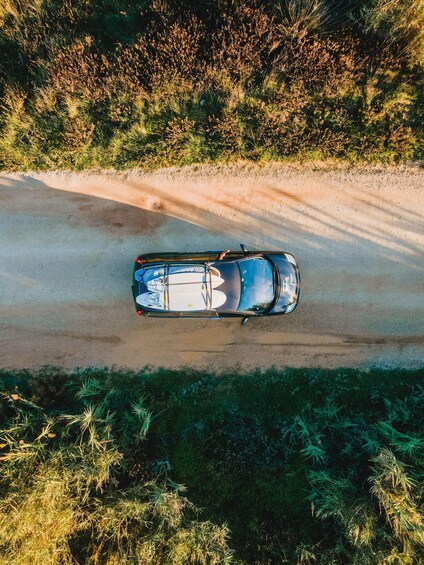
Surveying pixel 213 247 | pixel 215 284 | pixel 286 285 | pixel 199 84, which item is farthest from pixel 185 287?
pixel 199 84

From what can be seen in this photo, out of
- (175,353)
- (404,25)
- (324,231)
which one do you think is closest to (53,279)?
(175,353)

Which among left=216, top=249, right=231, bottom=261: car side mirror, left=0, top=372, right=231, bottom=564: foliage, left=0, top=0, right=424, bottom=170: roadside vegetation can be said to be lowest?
left=0, top=372, right=231, bottom=564: foliage

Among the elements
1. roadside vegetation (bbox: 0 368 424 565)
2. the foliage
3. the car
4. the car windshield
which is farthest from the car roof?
the foliage

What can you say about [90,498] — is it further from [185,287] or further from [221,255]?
[221,255]

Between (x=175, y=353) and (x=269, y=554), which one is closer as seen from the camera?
(x=269, y=554)

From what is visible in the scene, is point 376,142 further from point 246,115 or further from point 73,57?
point 73,57

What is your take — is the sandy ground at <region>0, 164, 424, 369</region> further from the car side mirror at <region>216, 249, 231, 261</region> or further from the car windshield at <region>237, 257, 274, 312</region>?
the car windshield at <region>237, 257, 274, 312</region>
